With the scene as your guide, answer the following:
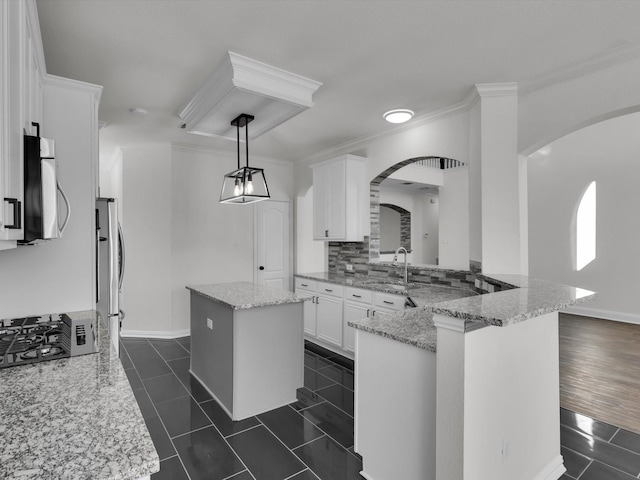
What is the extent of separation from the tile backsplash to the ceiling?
1638 millimetres

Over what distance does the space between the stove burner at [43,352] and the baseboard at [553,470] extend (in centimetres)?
254

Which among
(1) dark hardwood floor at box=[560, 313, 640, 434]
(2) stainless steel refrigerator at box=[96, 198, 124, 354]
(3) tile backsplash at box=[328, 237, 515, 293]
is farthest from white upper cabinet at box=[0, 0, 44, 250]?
(1) dark hardwood floor at box=[560, 313, 640, 434]

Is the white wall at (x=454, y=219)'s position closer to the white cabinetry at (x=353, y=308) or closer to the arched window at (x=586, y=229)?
the arched window at (x=586, y=229)

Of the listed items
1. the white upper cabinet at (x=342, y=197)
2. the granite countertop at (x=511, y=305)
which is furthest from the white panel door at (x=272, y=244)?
the granite countertop at (x=511, y=305)

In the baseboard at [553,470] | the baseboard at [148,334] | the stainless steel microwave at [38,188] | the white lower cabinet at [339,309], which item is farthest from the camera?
the baseboard at [148,334]

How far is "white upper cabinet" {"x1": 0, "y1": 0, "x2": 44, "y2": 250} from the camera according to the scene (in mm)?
1050

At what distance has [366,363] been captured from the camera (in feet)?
6.75

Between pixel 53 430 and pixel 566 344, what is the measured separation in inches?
214

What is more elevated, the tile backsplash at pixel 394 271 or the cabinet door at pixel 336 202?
the cabinet door at pixel 336 202

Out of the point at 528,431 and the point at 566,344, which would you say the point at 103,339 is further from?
the point at 566,344

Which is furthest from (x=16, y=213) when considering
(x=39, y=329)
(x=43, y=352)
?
(x=39, y=329)

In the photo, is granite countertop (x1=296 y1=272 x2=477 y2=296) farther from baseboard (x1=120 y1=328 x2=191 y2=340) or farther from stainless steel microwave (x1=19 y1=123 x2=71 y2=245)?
stainless steel microwave (x1=19 y1=123 x2=71 y2=245)

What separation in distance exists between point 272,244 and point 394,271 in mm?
2343

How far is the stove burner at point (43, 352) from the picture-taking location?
56.3 inches
